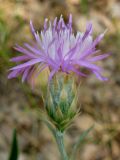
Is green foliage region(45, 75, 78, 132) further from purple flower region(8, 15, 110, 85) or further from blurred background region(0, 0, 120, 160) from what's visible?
blurred background region(0, 0, 120, 160)

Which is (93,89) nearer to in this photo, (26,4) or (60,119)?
(26,4)

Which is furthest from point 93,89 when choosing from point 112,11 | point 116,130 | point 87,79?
point 112,11

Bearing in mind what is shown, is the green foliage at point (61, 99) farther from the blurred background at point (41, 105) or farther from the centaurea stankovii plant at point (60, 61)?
the blurred background at point (41, 105)

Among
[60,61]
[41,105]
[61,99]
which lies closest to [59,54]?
[60,61]

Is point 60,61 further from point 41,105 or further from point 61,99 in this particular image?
point 41,105

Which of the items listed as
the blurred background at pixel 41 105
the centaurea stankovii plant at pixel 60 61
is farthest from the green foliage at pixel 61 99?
the blurred background at pixel 41 105
